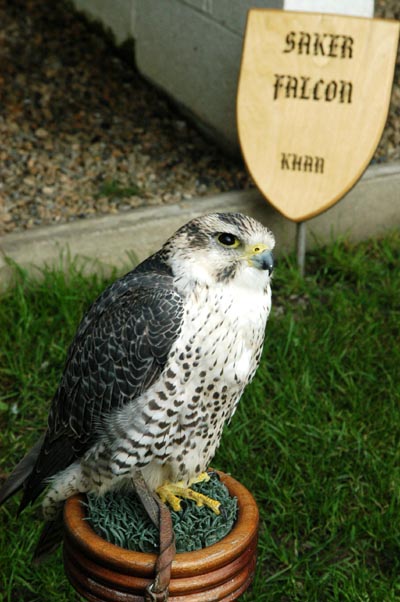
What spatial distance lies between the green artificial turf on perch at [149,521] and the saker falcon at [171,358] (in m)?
0.05

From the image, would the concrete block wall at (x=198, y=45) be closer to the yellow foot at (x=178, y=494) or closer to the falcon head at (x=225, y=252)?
the falcon head at (x=225, y=252)

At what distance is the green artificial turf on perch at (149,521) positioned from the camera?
2422 millimetres

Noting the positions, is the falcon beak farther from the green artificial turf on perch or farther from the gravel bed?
the gravel bed

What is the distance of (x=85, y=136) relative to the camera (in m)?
5.56

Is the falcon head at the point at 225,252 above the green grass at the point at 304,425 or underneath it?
above

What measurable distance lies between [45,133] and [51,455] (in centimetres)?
318

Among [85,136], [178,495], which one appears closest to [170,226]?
[85,136]

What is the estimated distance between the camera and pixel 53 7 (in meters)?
6.66

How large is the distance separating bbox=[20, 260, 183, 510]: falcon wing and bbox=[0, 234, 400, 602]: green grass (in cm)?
87

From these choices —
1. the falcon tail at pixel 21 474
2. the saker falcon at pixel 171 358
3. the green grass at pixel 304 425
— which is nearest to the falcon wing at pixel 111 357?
the saker falcon at pixel 171 358

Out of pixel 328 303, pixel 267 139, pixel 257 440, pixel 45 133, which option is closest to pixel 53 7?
pixel 45 133

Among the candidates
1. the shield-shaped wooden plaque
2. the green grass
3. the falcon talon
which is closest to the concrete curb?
the green grass

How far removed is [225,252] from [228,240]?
0.10 ft

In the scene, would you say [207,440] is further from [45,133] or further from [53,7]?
[53,7]
